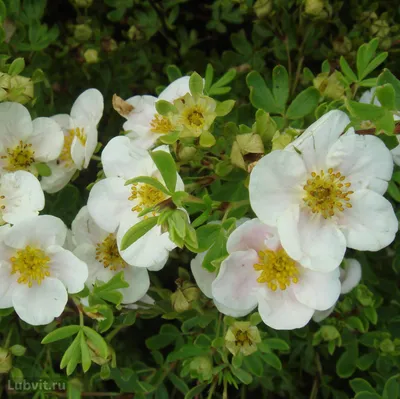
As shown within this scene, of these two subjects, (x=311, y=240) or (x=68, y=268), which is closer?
(x=311, y=240)

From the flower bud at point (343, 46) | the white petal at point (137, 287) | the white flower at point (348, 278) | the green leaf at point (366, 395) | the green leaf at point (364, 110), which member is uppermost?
the green leaf at point (364, 110)

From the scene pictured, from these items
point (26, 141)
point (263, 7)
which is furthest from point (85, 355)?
point (263, 7)

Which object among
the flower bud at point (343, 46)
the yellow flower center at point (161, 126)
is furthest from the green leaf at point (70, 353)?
the flower bud at point (343, 46)

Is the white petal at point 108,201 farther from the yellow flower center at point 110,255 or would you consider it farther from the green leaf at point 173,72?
the green leaf at point 173,72

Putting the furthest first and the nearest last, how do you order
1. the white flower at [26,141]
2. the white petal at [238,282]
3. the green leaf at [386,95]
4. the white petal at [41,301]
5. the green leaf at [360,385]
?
the green leaf at [360,385] < the white flower at [26,141] < the white petal at [41,301] < the white petal at [238,282] < the green leaf at [386,95]

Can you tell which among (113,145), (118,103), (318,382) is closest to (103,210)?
(113,145)

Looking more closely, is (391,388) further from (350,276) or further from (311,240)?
(311,240)

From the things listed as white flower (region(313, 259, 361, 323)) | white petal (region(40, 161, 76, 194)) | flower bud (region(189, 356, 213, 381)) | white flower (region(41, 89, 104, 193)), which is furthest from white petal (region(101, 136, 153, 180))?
white flower (region(313, 259, 361, 323))

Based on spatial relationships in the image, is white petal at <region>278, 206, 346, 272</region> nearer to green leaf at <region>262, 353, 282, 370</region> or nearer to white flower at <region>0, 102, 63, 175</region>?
green leaf at <region>262, 353, 282, 370</region>
